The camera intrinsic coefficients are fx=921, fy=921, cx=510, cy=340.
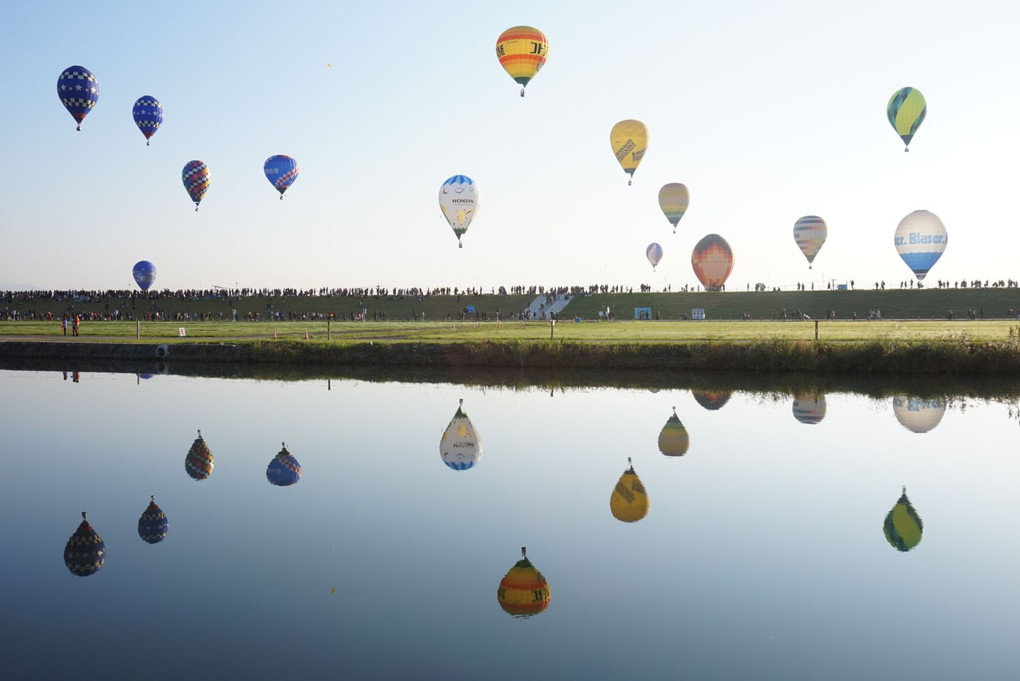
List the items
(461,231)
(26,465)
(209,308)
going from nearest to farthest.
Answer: (26,465) < (461,231) < (209,308)

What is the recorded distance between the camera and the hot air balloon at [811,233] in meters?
70.3

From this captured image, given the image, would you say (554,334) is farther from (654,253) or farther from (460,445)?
(654,253)

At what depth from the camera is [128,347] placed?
3938 cm

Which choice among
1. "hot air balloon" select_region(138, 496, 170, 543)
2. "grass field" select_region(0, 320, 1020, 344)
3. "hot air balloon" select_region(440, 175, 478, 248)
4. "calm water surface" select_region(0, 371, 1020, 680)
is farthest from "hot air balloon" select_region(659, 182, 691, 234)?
"hot air balloon" select_region(138, 496, 170, 543)

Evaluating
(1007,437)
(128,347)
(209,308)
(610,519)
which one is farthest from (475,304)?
(610,519)

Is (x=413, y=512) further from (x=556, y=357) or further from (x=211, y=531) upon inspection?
(x=556, y=357)

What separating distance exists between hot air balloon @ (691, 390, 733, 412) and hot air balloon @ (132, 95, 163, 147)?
1528 inches

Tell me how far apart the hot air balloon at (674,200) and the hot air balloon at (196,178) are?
31.1 metres

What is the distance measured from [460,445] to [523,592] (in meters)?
9.50

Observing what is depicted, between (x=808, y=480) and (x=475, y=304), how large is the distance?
60233 mm

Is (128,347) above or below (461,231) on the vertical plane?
below

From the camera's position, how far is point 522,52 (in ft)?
134

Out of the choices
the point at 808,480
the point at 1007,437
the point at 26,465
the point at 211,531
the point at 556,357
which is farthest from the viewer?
the point at 556,357

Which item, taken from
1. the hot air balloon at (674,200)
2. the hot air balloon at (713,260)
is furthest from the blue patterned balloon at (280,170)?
the hot air balloon at (713,260)
